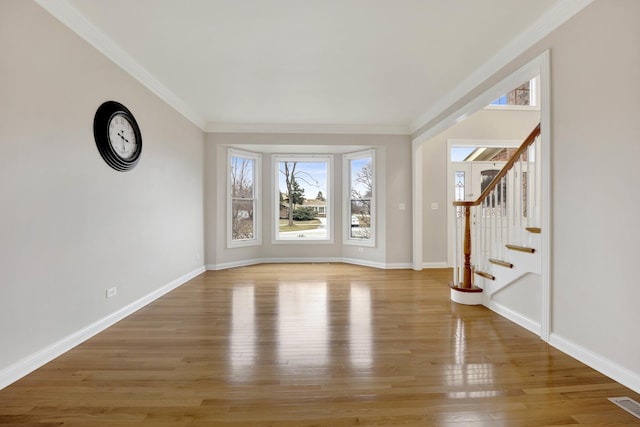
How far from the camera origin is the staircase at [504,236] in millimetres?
2879

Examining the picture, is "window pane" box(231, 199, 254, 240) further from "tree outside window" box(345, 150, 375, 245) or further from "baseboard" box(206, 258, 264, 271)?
"tree outside window" box(345, 150, 375, 245)

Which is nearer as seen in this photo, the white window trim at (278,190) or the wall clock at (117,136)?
the wall clock at (117,136)

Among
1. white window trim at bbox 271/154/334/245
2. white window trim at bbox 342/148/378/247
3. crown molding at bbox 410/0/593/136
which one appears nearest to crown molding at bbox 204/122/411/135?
white window trim at bbox 342/148/378/247

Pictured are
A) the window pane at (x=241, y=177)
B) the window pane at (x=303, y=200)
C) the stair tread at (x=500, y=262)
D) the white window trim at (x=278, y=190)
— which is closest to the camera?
→ the stair tread at (x=500, y=262)

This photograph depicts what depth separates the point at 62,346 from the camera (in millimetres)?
2344

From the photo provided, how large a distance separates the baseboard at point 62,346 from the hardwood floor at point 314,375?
0.06 meters

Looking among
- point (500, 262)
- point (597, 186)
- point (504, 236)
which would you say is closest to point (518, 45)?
point (597, 186)

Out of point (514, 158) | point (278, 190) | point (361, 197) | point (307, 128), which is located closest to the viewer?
point (514, 158)

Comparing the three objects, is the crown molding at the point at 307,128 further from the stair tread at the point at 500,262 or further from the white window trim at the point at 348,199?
the stair tread at the point at 500,262

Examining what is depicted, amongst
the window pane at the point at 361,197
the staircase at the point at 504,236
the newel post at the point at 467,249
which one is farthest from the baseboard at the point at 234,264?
the newel post at the point at 467,249

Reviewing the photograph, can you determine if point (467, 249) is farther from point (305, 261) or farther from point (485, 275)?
point (305, 261)

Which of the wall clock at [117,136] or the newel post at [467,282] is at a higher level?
the wall clock at [117,136]

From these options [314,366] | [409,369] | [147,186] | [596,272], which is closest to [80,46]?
[147,186]

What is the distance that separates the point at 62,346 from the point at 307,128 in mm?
4525
